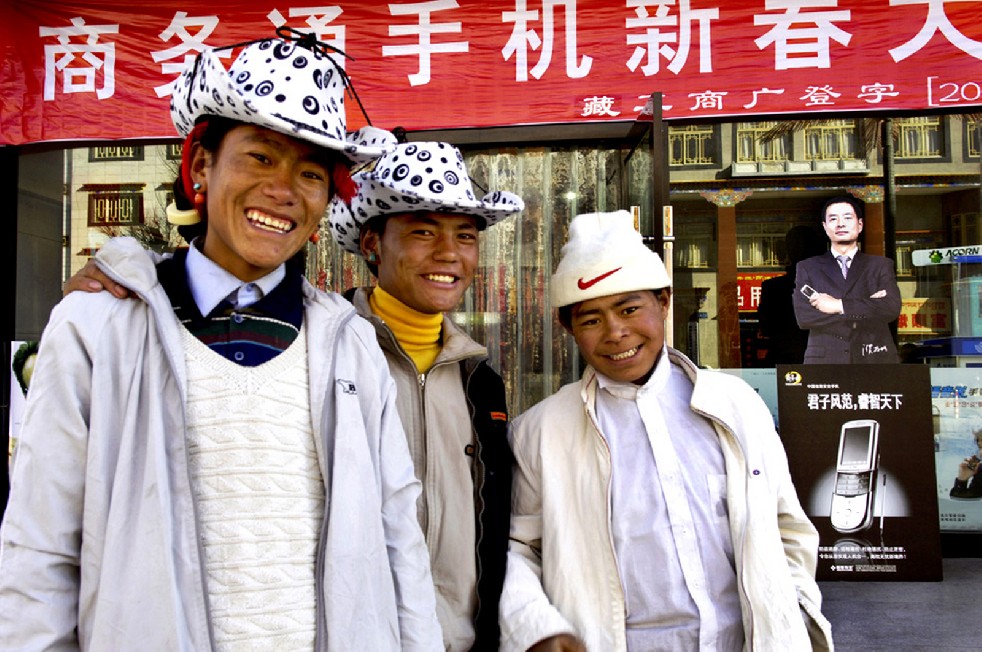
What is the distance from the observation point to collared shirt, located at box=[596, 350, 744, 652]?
193 centimetres

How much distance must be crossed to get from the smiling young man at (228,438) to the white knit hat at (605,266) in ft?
2.30

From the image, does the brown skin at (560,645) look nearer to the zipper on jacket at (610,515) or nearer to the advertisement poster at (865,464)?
the zipper on jacket at (610,515)

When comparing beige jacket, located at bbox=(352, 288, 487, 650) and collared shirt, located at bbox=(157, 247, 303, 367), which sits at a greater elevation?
collared shirt, located at bbox=(157, 247, 303, 367)

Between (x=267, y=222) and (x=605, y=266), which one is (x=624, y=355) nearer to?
(x=605, y=266)

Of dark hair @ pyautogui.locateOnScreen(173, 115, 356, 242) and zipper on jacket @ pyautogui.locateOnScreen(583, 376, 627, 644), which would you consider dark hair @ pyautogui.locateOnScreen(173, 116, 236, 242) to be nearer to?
dark hair @ pyautogui.locateOnScreen(173, 115, 356, 242)

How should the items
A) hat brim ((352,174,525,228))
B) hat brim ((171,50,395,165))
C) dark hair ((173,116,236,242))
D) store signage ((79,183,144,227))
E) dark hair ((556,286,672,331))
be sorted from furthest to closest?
1. store signage ((79,183,144,227))
2. dark hair ((556,286,672,331))
3. hat brim ((352,174,525,228))
4. dark hair ((173,116,236,242))
5. hat brim ((171,50,395,165))

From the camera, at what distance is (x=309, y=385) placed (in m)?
1.54

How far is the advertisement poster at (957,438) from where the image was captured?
459cm

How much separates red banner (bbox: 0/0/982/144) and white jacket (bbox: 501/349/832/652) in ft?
8.30

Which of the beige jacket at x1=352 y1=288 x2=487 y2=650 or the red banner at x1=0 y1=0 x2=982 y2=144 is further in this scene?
the red banner at x1=0 y1=0 x2=982 y2=144

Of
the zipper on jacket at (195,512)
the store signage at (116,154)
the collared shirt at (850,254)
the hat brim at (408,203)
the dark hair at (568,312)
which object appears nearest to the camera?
the zipper on jacket at (195,512)

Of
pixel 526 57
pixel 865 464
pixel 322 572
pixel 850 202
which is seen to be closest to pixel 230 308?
pixel 322 572

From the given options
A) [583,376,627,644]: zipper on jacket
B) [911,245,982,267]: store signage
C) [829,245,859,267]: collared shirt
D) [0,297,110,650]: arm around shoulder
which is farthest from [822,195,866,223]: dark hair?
[0,297,110,650]: arm around shoulder

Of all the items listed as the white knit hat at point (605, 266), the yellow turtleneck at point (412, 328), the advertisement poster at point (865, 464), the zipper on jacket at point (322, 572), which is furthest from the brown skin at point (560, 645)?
the advertisement poster at point (865, 464)
